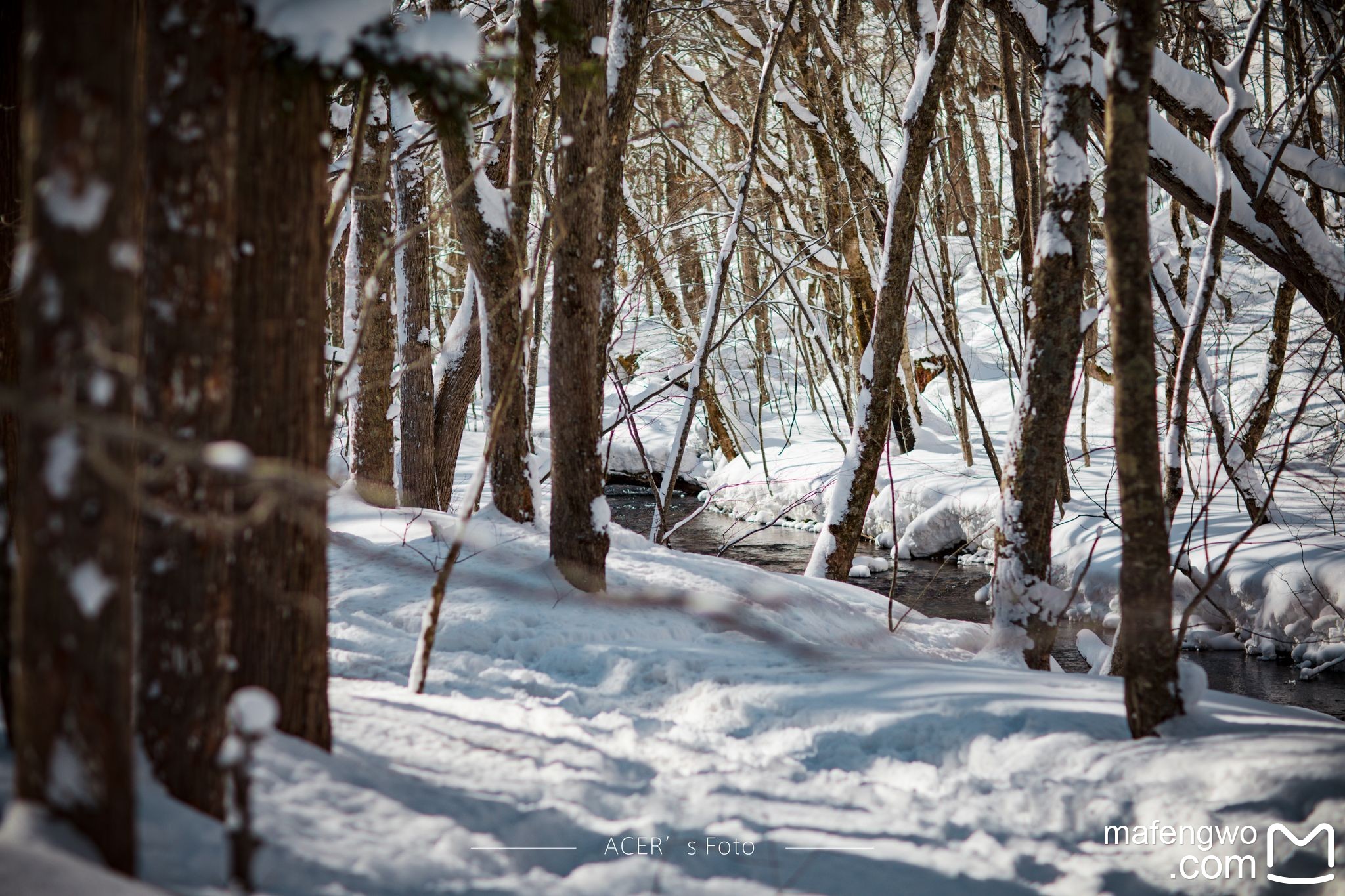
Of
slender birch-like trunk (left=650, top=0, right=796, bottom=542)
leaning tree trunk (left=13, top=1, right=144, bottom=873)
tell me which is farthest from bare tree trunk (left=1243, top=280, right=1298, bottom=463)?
leaning tree trunk (left=13, top=1, right=144, bottom=873)

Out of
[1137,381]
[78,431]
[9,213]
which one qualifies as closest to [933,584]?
[1137,381]

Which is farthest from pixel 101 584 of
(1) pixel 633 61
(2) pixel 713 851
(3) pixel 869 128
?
(3) pixel 869 128

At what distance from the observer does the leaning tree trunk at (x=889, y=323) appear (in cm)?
567

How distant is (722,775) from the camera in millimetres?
2613

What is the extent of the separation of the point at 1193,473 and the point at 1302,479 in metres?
1.94

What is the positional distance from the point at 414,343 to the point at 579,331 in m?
2.99

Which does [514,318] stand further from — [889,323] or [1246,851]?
[1246,851]

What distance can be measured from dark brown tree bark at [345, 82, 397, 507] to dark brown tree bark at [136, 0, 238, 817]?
15.2 feet

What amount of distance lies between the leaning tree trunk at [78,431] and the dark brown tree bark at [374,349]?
4.97 m

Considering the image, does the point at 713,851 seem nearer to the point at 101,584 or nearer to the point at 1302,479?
the point at 101,584

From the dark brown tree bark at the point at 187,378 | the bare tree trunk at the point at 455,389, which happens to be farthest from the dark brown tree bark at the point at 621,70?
the dark brown tree bark at the point at 187,378

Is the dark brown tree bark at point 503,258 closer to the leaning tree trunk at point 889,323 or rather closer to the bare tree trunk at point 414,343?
the bare tree trunk at point 414,343

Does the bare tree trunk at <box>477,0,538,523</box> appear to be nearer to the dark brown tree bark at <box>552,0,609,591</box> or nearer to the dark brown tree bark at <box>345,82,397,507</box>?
the dark brown tree bark at <box>552,0,609,591</box>

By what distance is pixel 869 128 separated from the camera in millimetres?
9664
